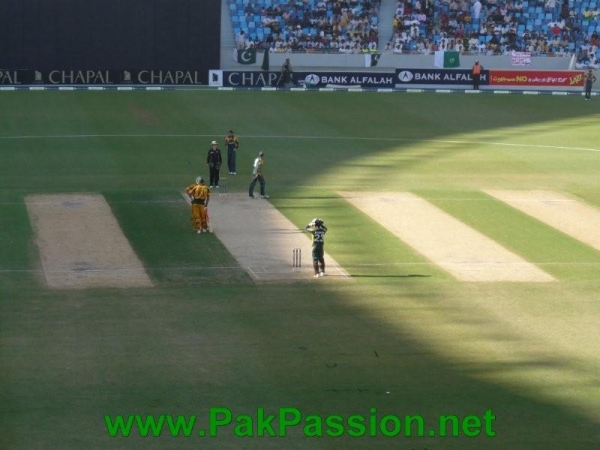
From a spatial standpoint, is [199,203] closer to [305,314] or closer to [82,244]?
[82,244]

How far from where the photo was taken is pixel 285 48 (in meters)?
69.5

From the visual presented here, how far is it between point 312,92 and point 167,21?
30.3 ft

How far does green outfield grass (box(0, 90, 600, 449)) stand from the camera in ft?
64.7

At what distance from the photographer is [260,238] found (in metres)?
32.6

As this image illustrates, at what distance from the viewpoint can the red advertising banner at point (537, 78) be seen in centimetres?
6806

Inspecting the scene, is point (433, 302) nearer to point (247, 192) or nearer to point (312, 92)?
point (247, 192)

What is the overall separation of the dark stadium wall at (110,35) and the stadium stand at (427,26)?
341 centimetres

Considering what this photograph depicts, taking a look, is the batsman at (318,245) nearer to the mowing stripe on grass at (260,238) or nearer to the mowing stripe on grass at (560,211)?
the mowing stripe on grass at (260,238)

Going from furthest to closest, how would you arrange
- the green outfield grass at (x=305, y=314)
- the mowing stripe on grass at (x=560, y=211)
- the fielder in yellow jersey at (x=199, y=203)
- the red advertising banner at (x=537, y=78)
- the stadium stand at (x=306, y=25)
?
the stadium stand at (x=306, y=25), the red advertising banner at (x=537, y=78), the mowing stripe on grass at (x=560, y=211), the fielder in yellow jersey at (x=199, y=203), the green outfield grass at (x=305, y=314)

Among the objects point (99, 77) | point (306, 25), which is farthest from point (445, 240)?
point (306, 25)

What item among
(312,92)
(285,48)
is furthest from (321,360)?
→ (285,48)

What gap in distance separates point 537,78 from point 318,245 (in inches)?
1698

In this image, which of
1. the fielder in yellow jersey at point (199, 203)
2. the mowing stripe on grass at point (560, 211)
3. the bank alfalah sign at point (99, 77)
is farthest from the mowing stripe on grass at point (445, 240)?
the bank alfalah sign at point (99, 77)

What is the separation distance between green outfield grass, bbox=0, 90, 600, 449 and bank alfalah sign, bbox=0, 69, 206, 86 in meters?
15.5
